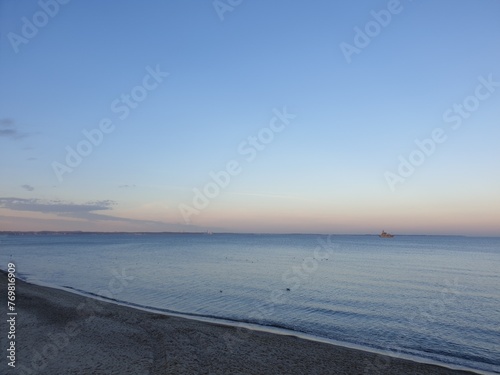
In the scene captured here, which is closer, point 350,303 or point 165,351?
point 165,351

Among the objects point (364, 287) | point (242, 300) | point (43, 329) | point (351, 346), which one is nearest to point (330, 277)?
point (364, 287)

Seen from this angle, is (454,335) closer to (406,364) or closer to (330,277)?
(406,364)

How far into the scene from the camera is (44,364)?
13.3m

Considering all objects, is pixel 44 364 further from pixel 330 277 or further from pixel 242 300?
pixel 330 277

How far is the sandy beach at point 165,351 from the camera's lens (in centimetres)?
1340

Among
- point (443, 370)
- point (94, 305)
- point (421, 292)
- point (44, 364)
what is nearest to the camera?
point (44, 364)

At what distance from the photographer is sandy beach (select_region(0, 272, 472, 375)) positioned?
528 inches

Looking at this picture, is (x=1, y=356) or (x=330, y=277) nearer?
(x=1, y=356)

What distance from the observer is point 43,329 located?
18.0 m

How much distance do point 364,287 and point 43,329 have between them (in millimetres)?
28249

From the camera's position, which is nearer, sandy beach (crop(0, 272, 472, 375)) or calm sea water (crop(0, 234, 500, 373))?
sandy beach (crop(0, 272, 472, 375))

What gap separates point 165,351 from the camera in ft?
49.8

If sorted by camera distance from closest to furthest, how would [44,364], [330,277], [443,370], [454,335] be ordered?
[44,364], [443,370], [454,335], [330,277]

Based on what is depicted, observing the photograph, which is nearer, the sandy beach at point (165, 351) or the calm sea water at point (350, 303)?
the sandy beach at point (165, 351)
